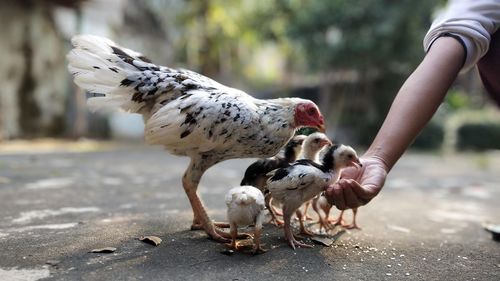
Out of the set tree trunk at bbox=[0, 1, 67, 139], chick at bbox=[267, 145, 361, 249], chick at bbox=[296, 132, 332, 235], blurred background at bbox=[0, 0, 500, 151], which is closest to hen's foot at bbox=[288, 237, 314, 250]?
chick at bbox=[267, 145, 361, 249]

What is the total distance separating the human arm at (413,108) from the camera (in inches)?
109

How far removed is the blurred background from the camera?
1301 centimetres

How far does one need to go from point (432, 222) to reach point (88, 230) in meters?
3.03

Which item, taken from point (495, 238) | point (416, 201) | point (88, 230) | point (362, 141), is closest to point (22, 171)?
point (88, 230)

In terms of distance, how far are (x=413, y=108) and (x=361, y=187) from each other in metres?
0.59

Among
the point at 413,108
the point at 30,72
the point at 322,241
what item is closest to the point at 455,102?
the point at 30,72

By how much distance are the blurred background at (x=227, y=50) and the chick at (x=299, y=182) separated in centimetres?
1068

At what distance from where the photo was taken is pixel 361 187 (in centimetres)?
260

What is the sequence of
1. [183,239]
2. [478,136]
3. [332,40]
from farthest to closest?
[478,136] → [332,40] → [183,239]

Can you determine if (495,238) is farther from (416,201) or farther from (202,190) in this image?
(202,190)

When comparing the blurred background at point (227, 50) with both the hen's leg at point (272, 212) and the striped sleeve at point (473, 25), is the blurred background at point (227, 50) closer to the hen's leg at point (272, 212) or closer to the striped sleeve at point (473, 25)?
the hen's leg at point (272, 212)

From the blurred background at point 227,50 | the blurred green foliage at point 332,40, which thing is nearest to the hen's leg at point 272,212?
the blurred background at point 227,50

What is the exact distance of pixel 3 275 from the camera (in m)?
2.32

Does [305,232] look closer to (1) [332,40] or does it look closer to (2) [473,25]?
(2) [473,25]
